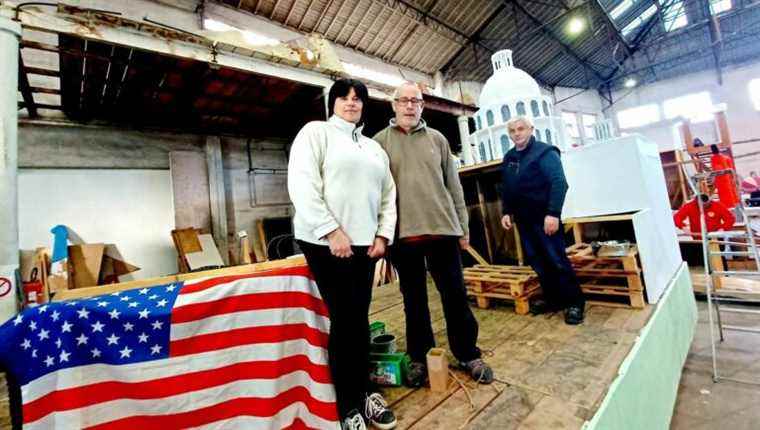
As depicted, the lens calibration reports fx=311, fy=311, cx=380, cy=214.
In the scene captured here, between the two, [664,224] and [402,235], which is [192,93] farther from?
[664,224]

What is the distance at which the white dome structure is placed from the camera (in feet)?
15.3

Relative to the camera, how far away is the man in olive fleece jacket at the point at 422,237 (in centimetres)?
177

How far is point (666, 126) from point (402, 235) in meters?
20.0

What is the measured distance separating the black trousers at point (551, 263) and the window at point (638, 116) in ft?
61.0

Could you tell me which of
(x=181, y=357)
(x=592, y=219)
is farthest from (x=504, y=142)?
(x=181, y=357)

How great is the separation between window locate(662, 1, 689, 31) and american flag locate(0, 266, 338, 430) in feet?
58.9

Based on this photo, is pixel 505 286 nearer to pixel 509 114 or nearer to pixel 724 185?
pixel 724 185

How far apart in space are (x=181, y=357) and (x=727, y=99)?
21612 mm

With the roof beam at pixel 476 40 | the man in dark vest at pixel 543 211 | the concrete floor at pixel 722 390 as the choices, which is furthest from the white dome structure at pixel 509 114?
Result: the roof beam at pixel 476 40

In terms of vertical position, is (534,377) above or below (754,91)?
below

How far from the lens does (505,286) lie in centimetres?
322

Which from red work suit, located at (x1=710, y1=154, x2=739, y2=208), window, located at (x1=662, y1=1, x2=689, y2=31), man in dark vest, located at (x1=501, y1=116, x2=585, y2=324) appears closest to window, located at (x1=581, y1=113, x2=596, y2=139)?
window, located at (x1=662, y1=1, x2=689, y2=31)

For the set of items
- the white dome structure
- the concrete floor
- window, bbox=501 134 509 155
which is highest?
the white dome structure

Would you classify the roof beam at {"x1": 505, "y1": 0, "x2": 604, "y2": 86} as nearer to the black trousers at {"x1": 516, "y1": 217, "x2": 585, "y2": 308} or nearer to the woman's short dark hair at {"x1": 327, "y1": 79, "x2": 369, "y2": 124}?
Result: the black trousers at {"x1": 516, "y1": 217, "x2": 585, "y2": 308}
